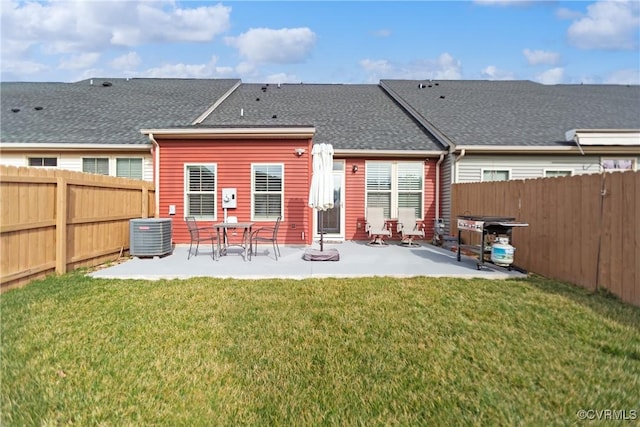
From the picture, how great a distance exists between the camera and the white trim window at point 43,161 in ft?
33.0

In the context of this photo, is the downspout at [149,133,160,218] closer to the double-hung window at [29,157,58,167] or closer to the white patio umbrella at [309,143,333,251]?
the double-hung window at [29,157,58,167]

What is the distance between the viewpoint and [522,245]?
21.8 ft

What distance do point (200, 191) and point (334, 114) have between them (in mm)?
6088

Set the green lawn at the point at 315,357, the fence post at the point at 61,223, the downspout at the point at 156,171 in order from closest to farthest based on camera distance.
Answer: the green lawn at the point at 315,357 → the fence post at the point at 61,223 → the downspout at the point at 156,171

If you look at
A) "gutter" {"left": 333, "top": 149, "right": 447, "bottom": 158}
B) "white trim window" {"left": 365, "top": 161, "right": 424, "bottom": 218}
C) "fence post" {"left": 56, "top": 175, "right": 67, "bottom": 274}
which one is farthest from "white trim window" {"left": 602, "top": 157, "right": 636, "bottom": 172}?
"fence post" {"left": 56, "top": 175, "right": 67, "bottom": 274}

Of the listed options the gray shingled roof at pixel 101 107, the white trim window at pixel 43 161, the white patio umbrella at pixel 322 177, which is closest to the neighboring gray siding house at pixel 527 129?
the white patio umbrella at pixel 322 177

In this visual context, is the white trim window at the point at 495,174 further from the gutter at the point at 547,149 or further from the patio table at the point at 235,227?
the patio table at the point at 235,227

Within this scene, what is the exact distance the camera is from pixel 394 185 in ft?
34.2

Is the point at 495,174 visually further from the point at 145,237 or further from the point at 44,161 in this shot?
the point at 44,161

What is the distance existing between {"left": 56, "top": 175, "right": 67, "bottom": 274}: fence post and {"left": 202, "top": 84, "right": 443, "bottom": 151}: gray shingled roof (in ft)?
16.0

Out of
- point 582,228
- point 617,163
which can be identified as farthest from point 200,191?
point 617,163

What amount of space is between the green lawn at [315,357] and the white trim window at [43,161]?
23.5 ft

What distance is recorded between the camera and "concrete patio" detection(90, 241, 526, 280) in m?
5.91

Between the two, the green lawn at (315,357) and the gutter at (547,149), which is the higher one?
the gutter at (547,149)
